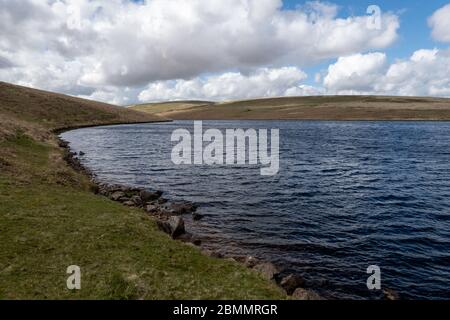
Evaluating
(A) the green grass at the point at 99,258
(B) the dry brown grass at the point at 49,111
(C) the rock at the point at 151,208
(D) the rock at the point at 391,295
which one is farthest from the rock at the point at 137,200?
(B) the dry brown grass at the point at 49,111

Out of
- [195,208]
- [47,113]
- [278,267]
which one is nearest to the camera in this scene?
[278,267]

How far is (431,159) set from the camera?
5656cm

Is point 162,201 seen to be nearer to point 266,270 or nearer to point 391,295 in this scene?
point 266,270

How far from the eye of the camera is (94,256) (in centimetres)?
1648

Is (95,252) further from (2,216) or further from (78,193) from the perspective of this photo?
(78,193)

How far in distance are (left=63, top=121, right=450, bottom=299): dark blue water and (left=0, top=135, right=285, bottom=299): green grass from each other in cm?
468

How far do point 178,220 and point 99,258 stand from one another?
790 cm

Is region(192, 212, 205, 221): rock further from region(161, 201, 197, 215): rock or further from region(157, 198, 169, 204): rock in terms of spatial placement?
region(157, 198, 169, 204): rock

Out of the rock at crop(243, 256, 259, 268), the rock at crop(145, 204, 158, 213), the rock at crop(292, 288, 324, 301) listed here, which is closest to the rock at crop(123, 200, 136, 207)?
the rock at crop(145, 204, 158, 213)

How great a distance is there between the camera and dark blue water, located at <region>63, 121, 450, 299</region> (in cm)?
1962

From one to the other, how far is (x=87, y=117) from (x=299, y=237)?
135 meters

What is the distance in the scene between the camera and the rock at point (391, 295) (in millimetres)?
16891

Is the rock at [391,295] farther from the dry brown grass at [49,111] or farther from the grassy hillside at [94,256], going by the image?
the dry brown grass at [49,111]
